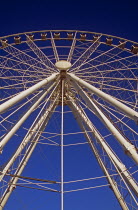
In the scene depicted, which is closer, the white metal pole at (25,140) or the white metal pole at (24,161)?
the white metal pole at (25,140)

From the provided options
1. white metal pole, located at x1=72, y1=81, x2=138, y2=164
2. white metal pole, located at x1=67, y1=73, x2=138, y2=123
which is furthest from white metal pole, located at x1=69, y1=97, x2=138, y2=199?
white metal pole, located at x1=67, y1=73, x2=138, y2=123

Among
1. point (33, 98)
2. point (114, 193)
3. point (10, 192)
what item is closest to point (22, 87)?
point (33, 98)

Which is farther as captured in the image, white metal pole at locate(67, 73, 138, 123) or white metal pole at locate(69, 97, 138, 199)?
white metal pole at locate(69, 97, 138, 199)

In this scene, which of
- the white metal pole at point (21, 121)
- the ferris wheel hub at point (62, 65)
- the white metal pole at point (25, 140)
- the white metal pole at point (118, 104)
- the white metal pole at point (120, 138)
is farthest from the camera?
the ferris wheel hub at point (62, 65)

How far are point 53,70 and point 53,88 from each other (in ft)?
4.53

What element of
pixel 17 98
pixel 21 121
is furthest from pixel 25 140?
pixel 17 98

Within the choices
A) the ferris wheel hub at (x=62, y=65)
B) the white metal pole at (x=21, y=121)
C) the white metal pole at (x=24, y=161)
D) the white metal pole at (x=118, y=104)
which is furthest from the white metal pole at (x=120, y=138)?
the white metal pole at (x=24, y=161)

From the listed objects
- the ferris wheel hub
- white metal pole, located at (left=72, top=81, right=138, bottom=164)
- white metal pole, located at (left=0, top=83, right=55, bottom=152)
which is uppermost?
the ferris wheel hub

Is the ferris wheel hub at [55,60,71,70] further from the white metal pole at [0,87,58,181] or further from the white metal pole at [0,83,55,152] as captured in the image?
the white metal pole at [0,87,58,181]

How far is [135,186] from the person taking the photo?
17438 mm

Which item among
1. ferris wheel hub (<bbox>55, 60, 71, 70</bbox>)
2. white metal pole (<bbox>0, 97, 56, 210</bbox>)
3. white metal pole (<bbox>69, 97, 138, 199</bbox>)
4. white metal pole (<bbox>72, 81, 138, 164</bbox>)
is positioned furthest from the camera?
ferris wheel hub (<bbox>55, 60, 71, 70</bbox>)

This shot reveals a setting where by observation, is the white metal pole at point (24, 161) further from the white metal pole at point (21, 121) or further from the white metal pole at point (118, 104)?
the white metal pole at point (118, 104)

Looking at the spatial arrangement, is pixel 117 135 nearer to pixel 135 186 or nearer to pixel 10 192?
pixel 135 186

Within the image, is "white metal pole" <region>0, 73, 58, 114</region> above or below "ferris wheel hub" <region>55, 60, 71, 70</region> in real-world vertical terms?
below
